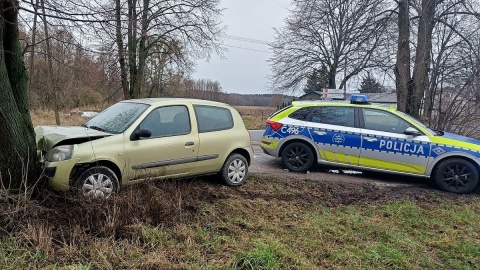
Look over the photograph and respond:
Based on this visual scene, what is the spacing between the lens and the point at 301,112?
7781 millimetres

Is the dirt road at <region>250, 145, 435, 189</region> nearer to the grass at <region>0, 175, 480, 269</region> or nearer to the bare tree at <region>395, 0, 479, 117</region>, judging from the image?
the grass at <region>0, 175, 480, 269</region>

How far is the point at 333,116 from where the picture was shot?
7.59 meters

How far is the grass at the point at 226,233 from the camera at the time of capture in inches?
128

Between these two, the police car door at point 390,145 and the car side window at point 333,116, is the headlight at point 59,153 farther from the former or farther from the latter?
the police car door at point 390,145

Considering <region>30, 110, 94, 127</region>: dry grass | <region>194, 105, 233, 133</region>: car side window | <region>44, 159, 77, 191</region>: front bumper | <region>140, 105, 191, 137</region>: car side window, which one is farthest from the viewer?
<region>30, 110, 94, 127</region>: dry grass

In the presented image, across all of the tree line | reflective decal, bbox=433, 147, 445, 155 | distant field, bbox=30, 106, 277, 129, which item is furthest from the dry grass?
reflective decal, bbox=433, 147, 445, 155

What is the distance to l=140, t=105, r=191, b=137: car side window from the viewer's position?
206 inches

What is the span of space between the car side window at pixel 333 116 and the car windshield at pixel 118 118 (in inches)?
155

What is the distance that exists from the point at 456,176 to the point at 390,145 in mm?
1396

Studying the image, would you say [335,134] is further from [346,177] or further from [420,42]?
[420,42]

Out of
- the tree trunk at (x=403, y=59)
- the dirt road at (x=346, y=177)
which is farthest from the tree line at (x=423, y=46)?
the dirt road at (x=346, y=177)

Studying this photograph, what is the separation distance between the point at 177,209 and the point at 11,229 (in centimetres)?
176

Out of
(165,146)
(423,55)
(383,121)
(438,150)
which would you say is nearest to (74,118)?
(165,146)

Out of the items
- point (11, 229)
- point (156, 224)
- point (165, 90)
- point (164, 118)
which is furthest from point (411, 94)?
point (165, 90)
